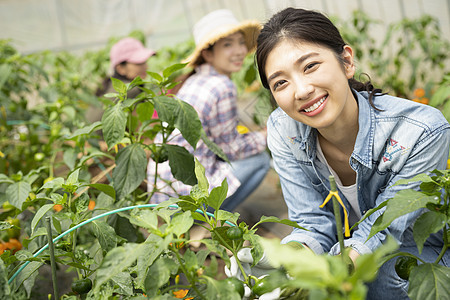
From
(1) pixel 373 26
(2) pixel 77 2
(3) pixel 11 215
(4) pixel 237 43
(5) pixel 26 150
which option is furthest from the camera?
(2) pixel 77 2

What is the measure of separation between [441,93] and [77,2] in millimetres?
6646

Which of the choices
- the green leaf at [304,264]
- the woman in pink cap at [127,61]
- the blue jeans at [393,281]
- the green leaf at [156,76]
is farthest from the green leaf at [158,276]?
the woman in pink cap at [127,61]

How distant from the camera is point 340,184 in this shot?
1286mm

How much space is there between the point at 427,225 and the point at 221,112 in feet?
4.48

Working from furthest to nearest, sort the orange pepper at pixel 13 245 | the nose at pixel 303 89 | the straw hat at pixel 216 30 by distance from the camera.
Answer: the straw hat at pixel 216 30, the orange pepper at pixel 13 245, the nose at pixel 303 89

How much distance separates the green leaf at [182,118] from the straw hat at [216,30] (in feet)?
3.39

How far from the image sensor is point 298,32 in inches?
43.6

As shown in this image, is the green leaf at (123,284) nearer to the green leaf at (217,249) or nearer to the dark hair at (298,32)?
the green leaf at (217,249)

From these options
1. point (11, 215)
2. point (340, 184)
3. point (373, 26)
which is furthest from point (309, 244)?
point (373, 26)

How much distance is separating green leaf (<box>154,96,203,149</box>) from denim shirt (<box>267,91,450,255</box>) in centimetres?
28

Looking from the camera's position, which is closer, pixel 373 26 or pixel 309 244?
pixel 309 244

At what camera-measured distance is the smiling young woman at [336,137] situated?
1077mm

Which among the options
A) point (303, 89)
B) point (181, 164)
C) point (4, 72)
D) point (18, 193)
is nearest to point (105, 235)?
point (181, 164)

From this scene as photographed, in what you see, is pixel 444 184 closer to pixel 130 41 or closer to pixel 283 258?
pixel 283 258
